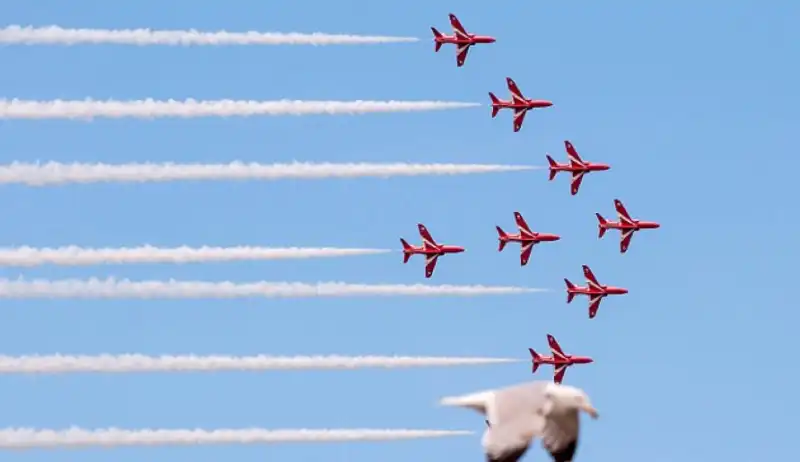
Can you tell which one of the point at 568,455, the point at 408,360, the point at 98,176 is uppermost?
the point at 98,176

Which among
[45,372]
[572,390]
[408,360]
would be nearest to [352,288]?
[408,360]

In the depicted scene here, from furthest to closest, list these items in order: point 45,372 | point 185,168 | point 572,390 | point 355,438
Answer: point 185,168, point 45,372, point 355,438, point 572,390

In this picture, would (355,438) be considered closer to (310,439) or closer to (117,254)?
(310,439)

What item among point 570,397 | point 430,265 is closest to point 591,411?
point 570,397

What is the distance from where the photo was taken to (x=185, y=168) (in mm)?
168125

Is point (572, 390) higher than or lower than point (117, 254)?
lower

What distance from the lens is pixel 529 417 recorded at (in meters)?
121

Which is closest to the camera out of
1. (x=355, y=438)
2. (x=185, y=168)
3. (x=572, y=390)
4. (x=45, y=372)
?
(x=572, y=390)

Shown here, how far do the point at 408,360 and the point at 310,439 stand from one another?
16.1 meters

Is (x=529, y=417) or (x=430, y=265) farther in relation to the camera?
(x=430, y=265)

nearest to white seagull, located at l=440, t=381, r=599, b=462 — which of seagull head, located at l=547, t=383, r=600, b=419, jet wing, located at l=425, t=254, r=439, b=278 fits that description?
seagull head, located at l=547, t=383, r=600, b=419

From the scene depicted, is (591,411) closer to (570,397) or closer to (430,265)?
(570,397)

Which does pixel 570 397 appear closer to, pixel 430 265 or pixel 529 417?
pixel 529 417

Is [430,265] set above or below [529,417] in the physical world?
above
